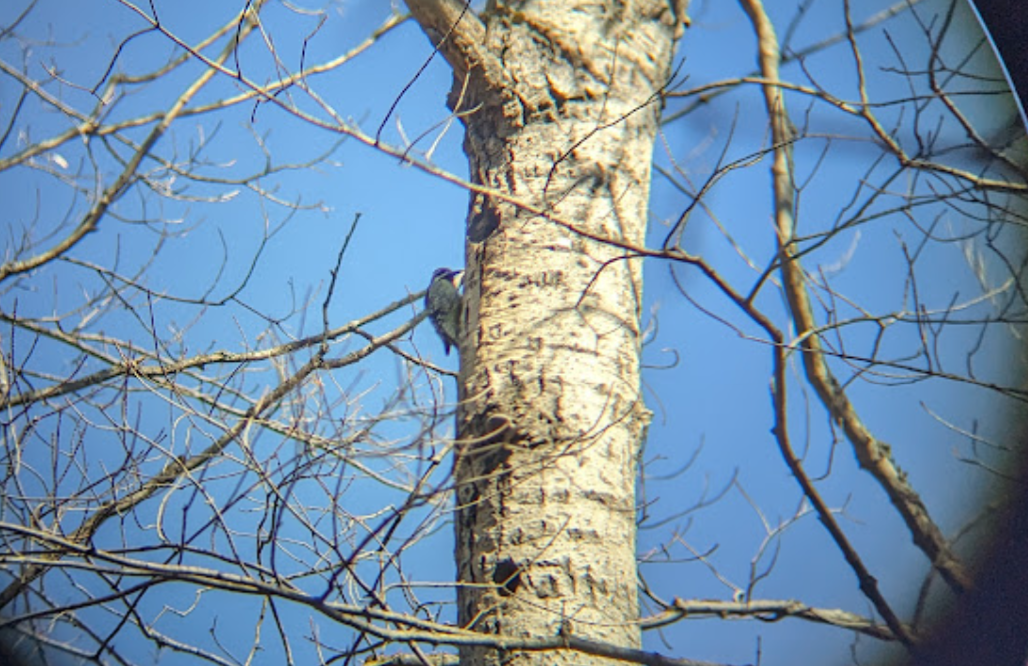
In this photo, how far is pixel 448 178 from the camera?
3.02ft

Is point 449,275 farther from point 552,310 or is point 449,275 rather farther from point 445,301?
point 552,310

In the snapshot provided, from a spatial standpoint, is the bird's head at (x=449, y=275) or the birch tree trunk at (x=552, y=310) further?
the bird's head at (x=449, y=275)

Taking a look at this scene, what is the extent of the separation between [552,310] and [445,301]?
17cm

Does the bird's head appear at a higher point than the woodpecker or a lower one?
higher

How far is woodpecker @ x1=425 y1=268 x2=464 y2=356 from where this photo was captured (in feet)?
3.78

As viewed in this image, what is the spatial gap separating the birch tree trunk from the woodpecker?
40 mm

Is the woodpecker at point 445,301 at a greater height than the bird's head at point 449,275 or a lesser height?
lesser

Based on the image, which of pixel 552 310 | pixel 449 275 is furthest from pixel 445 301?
pixel 552 310

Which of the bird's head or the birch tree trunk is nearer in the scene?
the birch tree trunk

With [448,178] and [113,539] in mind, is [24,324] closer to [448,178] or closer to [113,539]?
[113,539]

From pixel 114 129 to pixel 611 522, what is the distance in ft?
2.65

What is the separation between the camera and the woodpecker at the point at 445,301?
1.15 m

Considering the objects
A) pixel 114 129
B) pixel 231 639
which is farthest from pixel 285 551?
pixel 114 129

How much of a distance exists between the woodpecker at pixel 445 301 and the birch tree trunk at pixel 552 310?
0.13 ft
